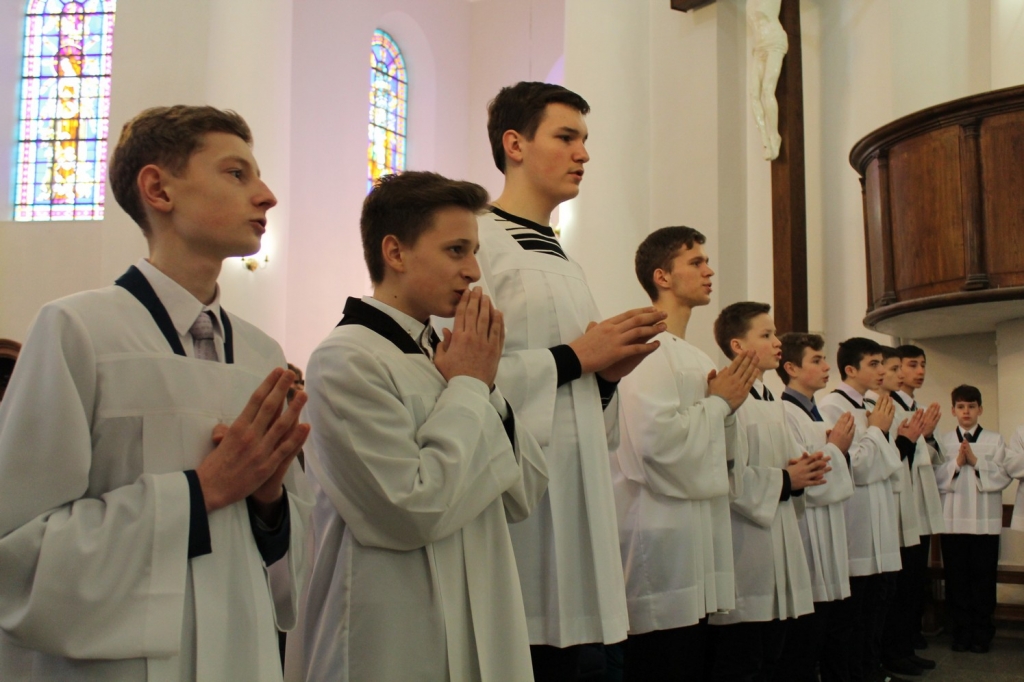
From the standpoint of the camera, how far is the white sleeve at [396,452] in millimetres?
2092

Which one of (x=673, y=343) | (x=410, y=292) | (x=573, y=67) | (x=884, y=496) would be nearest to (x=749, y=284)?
(x=573, y=67)

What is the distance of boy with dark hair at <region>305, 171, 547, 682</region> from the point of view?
2.11 meters

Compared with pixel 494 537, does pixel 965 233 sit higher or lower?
higher

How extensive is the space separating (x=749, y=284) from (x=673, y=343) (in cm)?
598

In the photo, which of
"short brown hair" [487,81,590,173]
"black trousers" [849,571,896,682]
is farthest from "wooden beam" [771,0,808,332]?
"short brown hair" [487,81,590,173]

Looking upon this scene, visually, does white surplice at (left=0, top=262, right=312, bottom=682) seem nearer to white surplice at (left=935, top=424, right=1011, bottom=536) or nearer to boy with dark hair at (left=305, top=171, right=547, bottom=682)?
boy with dark hair at (left=305, top=171, right=547, bottom=682)

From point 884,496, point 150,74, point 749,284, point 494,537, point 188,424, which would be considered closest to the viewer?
point 188,424

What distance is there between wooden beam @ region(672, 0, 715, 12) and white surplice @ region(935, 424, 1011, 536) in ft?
16.3

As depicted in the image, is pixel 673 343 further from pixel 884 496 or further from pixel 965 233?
pixel 965 233

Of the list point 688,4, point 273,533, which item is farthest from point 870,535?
point 688,4

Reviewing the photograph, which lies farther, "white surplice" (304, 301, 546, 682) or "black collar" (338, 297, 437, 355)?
"black collar" (338, 297, 437, 355)

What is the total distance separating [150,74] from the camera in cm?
1321

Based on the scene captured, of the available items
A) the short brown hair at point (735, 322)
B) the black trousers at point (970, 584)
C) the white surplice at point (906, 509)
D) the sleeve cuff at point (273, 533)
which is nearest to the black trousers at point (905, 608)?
the white surplice at point (906, 509)

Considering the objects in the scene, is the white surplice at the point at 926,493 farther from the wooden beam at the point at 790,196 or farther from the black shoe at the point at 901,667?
the wooden beam at the point at 790,196
